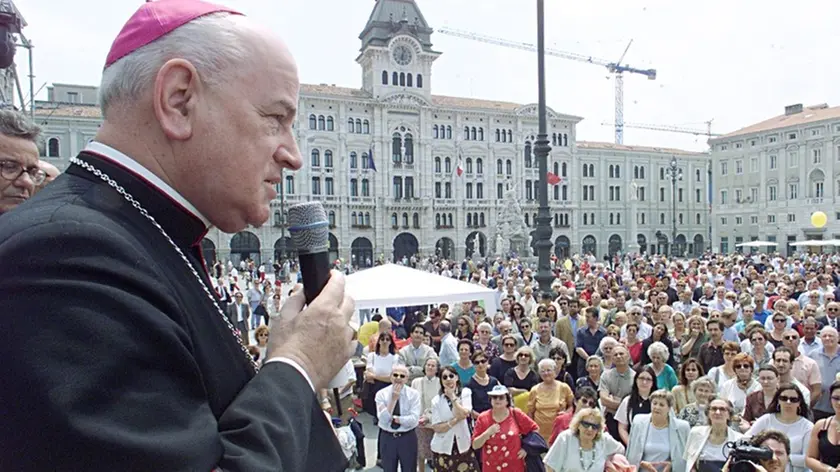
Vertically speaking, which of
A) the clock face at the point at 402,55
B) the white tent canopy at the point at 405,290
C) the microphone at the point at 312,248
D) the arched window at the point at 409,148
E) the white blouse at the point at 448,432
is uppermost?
the clock face at the point at 402,55

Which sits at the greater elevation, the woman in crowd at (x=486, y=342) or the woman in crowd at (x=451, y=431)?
the woman in crowd at (x=486, y=342)

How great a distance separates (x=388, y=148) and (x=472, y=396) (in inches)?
1921

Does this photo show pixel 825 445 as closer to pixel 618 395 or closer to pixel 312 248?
pixel 618 395

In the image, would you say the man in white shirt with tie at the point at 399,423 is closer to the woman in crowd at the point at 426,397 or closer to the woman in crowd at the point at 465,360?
the woman in crowd at the point at 426,397

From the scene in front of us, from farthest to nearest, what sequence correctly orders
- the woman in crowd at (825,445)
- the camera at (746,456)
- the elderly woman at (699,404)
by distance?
the elderly woman at (699,404) < the woman in crowd at (825,445) < the camera at (746,456)

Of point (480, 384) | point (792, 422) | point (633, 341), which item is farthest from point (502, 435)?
point (633, 341)

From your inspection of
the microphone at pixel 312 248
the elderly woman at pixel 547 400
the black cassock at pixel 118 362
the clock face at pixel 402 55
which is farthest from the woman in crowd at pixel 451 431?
the clock face at pixel 402 55

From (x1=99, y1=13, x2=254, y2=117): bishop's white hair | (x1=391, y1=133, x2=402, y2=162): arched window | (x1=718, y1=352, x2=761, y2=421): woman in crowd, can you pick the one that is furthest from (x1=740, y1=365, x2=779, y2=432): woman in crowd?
(x1=391, y1=133, x2=402, y2=162): arched window

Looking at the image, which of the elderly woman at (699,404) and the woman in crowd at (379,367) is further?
the woman in crowd at (379,367)

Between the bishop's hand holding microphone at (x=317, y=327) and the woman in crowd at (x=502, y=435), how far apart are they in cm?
513

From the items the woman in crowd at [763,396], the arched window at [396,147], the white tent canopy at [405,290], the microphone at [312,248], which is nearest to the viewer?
the microphone at [312,248]

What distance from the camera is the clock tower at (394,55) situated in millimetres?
54125

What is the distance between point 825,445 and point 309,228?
566 cm

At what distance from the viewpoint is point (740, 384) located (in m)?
6.61
